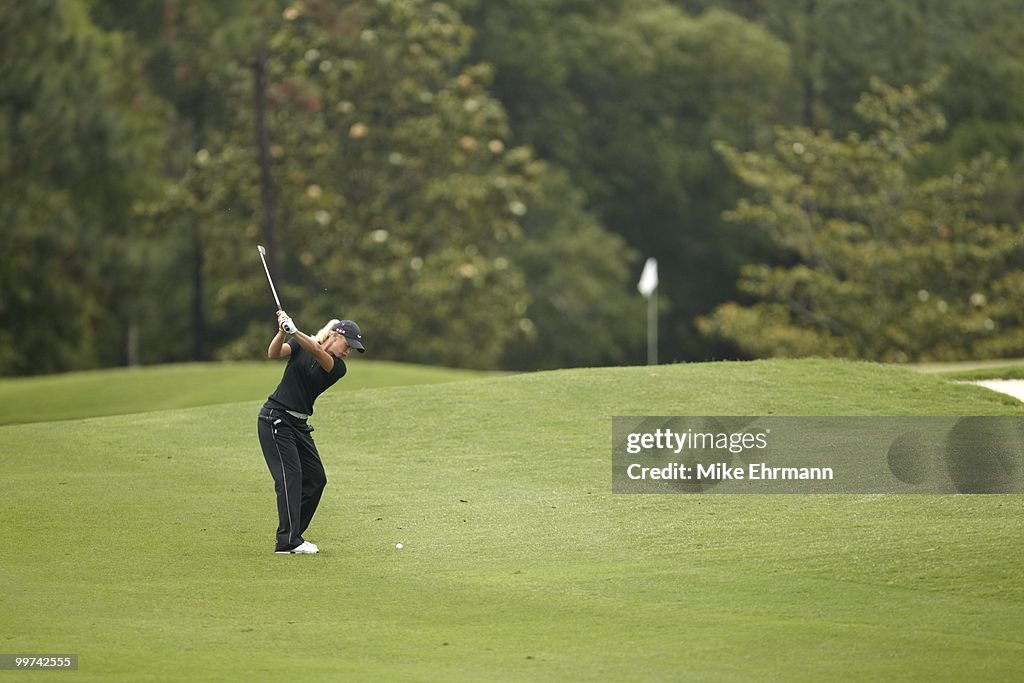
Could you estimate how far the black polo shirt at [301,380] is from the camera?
13.3m

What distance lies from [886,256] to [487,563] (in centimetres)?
3025

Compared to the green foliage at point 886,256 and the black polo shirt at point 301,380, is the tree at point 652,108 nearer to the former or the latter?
the green foliage at point 886,256

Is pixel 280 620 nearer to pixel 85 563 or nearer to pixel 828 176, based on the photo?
pixel 85 563

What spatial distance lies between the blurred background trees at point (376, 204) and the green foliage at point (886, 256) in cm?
8

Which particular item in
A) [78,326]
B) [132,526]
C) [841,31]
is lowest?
[78,326]

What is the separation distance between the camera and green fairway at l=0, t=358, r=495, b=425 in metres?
27.9

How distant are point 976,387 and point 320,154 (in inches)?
969

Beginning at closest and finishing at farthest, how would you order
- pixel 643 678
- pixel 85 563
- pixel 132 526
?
pixel 643 678 → pixel 85 563 → pixel 132 526

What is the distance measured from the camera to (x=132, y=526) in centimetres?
1437

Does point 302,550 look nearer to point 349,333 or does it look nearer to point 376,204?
point 349,333

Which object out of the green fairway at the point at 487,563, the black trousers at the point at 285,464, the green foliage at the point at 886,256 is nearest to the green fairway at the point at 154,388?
the green fairway at the point at 487,563

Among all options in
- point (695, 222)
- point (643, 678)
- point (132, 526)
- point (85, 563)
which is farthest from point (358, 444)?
point (695, 222)

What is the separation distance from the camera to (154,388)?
95.1 ft

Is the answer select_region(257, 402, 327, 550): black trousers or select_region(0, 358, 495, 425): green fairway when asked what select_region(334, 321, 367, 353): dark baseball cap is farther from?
select_region(0, 358, 495, 425): green fairway
